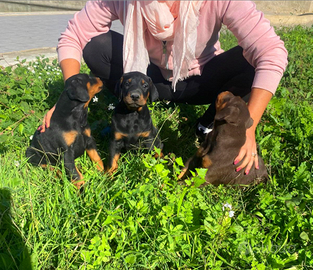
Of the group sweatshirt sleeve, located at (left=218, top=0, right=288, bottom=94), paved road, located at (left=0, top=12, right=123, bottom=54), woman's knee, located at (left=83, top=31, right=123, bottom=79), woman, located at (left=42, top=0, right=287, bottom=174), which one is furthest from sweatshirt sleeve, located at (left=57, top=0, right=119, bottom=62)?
paved road, located at (left=0, top=12, right=123, bottom=54)

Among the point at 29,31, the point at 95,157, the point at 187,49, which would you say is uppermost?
the point at 187,49

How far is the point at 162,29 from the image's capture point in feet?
9.66

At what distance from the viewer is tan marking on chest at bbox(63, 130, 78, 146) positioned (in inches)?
114

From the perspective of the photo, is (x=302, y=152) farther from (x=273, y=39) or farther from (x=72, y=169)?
(x=72, y=169)

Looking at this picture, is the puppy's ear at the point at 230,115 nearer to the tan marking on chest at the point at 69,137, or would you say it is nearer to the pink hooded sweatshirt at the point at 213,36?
the pink hooded sweatshirt at the point at 213,36

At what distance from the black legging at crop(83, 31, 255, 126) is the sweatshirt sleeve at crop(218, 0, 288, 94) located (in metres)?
0.56

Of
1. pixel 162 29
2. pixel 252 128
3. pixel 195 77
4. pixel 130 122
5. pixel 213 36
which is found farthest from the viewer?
pixel 195 77

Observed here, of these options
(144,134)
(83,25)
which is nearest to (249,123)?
(144,134)

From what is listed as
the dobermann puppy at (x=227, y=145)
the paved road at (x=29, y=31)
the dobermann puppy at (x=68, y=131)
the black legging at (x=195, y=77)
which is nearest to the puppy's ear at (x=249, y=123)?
the dobermann puppy at (x=227, y=145)

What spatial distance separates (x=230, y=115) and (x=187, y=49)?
92cm

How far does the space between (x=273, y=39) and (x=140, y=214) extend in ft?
6.42

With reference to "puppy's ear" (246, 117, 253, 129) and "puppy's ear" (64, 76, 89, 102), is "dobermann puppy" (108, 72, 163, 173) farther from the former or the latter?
"puppy's ear" (246, 117, 253, 129)

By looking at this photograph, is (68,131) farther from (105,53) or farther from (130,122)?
(105,53)

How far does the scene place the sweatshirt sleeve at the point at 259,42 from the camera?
8.66ft
